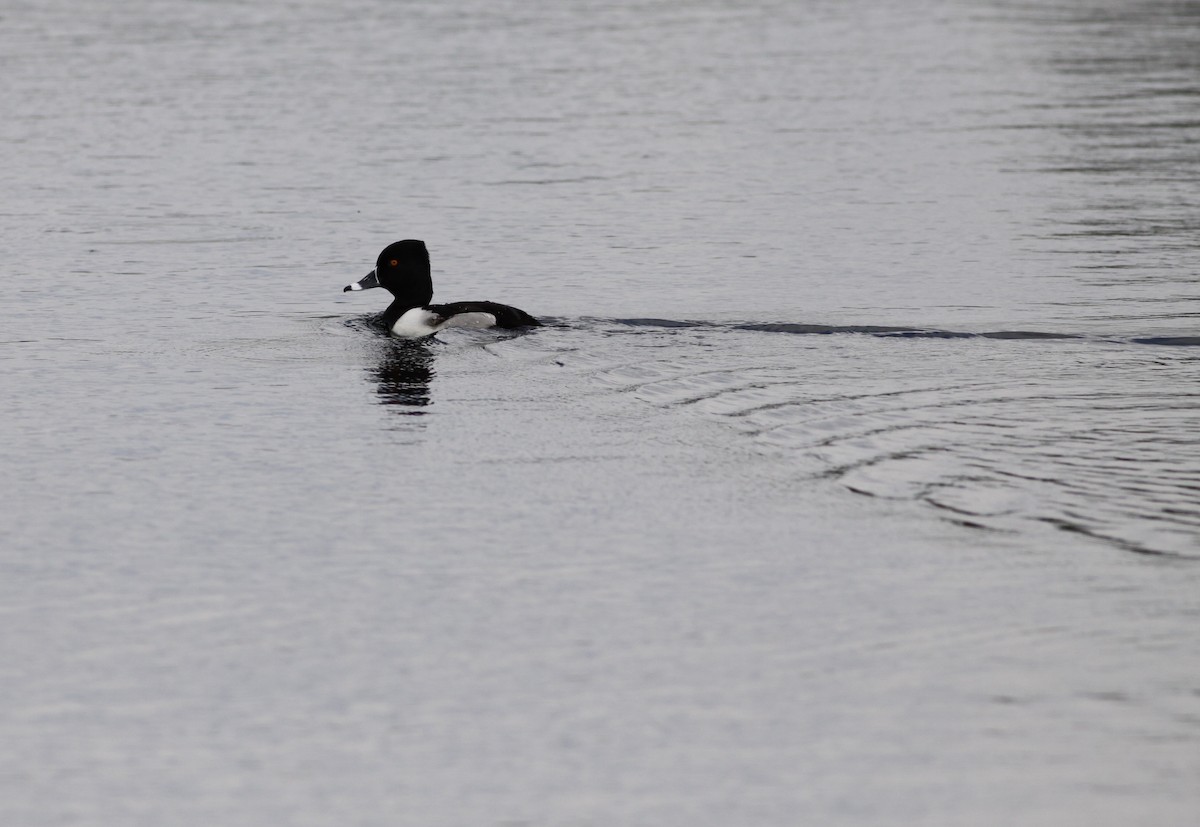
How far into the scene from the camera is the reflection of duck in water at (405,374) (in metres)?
11.6

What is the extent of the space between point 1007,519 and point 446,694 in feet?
9.89

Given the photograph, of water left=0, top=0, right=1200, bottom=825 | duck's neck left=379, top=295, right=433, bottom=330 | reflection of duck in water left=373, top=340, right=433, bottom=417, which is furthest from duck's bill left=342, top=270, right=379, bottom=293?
reflection of duck in water left=373, top=340, right=433, bottom=417

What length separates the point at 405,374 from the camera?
40.9ft

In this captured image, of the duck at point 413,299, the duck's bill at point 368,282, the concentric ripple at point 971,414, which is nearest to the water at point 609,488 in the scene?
the concentric ripple at point 971,414

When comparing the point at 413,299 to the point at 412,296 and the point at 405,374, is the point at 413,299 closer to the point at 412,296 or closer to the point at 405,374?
the point at 412,296

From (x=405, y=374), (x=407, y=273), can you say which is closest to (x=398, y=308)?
(x=407, y=273)

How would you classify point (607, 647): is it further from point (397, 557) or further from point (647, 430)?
point (647, 430)

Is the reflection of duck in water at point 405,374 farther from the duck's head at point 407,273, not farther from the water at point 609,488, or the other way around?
the duck's head at point 407,273

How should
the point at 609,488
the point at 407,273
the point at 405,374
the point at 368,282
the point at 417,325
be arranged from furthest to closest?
the point at 368,282
the point at 407,273
the point at 417,325
the point at 405,374
the point at 609,488

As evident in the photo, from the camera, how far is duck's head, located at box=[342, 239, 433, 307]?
13891 millimetres

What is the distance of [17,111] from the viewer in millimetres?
26047

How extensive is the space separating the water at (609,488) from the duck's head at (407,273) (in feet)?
1.26

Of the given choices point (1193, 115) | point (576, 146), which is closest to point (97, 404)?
point (576, 146)

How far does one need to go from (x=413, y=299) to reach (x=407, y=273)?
20 centimetres
